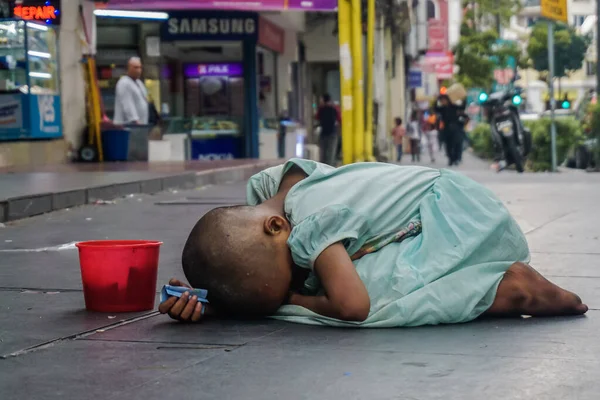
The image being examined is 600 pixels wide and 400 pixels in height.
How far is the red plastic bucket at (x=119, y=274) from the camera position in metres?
4.22

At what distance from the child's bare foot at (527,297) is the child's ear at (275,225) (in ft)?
2.76

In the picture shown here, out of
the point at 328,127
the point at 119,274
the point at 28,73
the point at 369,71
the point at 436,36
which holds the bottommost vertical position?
the point at 119,274

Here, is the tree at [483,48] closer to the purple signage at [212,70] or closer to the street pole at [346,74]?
the purple signage at [212,70]

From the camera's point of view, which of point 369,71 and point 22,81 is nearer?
point 369,71

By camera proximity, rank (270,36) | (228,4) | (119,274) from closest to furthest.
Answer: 1. (119,274)
2. (228,4)
3. (270,36)

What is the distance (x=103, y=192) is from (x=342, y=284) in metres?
7.49

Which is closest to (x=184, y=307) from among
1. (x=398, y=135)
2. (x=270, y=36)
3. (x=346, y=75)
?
(x=346, y=75)

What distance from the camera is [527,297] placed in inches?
161

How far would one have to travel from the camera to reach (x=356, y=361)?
11.0ft

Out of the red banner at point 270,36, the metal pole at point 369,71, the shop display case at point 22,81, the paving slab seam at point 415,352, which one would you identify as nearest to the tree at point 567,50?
the red banner at point 270,36

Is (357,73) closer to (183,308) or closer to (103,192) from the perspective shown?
(103,192)

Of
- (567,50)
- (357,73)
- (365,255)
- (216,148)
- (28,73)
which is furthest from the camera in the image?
(567,50)

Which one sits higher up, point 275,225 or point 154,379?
point 275,225

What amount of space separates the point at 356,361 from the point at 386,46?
32660mm
